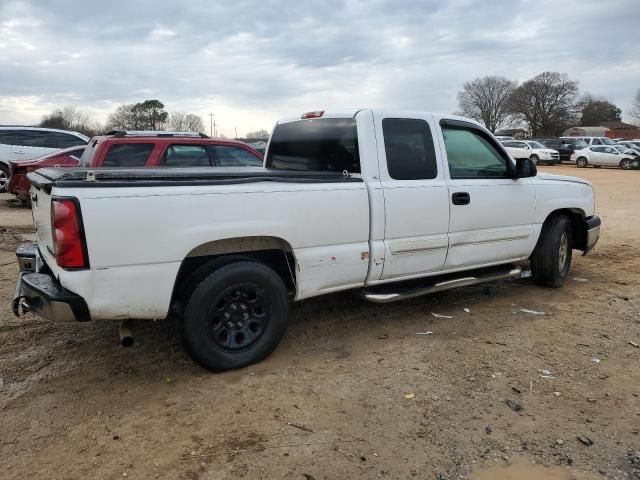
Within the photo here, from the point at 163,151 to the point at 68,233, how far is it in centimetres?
513

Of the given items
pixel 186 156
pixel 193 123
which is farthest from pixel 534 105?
pixel 186 156

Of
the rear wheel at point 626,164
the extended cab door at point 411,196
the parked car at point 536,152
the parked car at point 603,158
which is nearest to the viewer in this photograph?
the extended cab door at point 411,196

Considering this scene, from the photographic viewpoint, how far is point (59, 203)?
120 inches

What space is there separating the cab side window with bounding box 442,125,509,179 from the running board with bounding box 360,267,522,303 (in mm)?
960

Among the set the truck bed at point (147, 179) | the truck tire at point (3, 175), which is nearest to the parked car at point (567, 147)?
the truck tire at point (3, 175)

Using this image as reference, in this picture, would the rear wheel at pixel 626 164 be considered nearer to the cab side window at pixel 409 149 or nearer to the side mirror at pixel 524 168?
the side mirror at pixel 524 168

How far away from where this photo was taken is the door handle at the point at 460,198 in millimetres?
4633

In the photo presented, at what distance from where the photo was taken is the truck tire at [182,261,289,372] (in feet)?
11.6

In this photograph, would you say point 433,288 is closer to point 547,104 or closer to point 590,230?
point 590,230

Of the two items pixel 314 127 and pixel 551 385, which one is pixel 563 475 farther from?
pixel 314 127

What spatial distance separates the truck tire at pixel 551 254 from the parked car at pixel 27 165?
9116mm

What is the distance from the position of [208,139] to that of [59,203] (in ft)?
18.5

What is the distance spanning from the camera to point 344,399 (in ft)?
11.3

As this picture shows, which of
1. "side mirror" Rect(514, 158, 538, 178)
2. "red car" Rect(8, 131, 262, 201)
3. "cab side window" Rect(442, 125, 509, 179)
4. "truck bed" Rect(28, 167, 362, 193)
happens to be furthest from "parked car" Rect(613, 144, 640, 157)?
"truck bed" Rect(28, 167, 362, 193)
